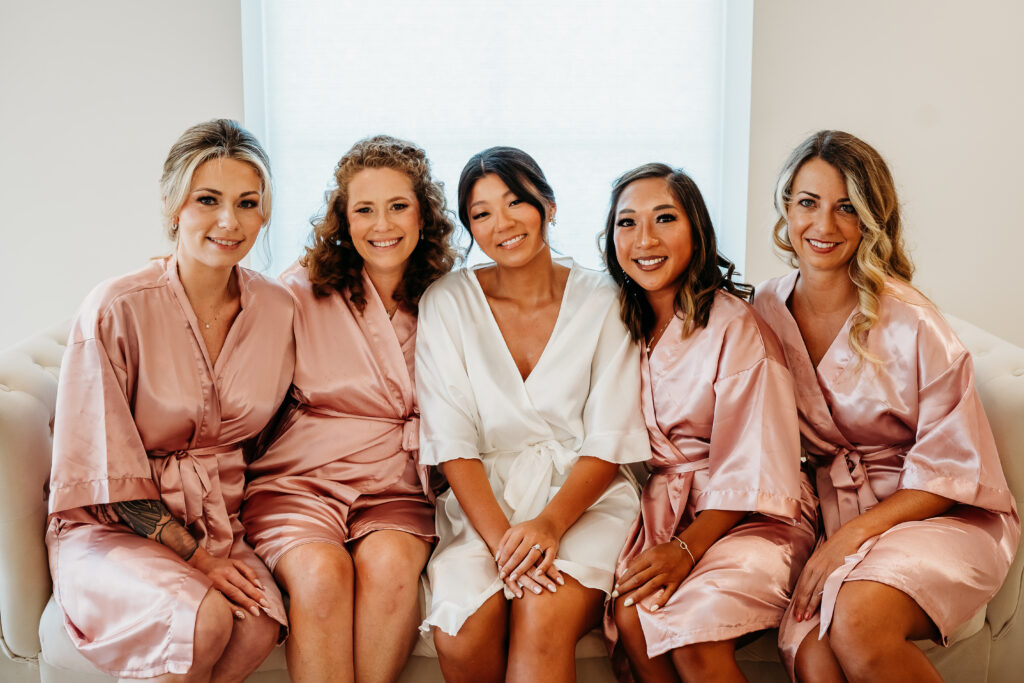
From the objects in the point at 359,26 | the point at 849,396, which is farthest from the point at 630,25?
the point at 849,396

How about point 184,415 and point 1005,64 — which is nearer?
point 184,415

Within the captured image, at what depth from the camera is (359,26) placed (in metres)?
3.40

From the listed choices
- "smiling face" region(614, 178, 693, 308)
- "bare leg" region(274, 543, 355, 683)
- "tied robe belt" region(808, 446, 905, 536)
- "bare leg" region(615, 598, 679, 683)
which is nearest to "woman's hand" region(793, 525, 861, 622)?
"tied robe belt" region(808, 446, 905, 536)

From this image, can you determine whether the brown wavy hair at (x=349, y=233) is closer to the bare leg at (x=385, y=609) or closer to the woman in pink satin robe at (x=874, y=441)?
the bare leg at (x=385, y=609)

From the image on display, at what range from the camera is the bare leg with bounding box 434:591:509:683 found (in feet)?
5.75

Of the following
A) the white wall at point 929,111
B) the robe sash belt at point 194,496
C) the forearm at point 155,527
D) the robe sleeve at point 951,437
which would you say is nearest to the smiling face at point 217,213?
the robe sash belt at point 194,496

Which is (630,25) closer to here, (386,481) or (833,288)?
(833,288)

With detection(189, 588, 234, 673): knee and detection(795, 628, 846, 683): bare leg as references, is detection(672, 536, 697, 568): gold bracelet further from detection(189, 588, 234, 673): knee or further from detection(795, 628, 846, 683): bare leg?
detection(189, 588, 234, 673): knee

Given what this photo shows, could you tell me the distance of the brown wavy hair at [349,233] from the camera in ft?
7.22

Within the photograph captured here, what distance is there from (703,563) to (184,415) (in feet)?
3.85

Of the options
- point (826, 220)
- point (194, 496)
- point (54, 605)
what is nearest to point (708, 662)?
point (826, 220)

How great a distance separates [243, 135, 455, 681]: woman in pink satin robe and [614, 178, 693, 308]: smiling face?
509 mm

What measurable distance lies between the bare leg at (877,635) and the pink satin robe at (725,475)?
16 cm

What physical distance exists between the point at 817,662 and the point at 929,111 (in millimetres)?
2203
